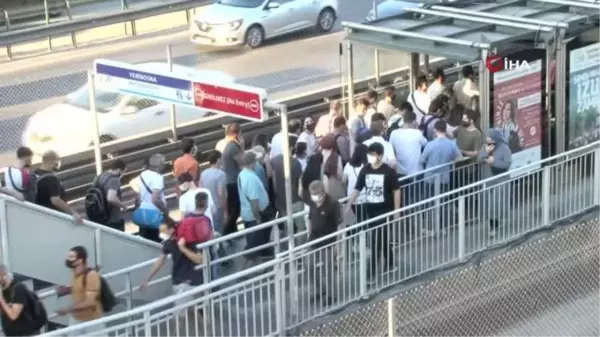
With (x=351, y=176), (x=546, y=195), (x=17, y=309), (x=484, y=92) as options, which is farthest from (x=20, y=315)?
(x=484, y=92)

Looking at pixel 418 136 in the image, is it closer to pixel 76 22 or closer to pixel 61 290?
pixel 61 290

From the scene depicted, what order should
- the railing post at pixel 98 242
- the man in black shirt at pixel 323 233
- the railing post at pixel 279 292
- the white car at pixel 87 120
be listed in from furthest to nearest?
the white car at pixel 87 120 < the railing post at pixel 98 242 < the man in black shirt at pixel 323 233 < the railing post at pixel 279 292

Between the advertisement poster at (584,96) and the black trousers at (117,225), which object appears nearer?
the black trousers at (117,225)

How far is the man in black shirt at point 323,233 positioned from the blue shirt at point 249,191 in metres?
1.12

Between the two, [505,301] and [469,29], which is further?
[469,29]

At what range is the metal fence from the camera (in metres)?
12.4

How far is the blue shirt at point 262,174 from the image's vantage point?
15.1 m

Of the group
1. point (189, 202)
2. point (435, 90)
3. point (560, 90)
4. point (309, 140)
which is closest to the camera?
point (189, 202)

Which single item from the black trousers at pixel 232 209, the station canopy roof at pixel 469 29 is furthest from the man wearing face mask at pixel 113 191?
the station canopy roof at pixel 469 29

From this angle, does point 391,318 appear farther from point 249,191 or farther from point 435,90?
point 435,90

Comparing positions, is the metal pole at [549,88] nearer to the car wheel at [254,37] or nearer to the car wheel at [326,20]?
the car wheel at [254,37]

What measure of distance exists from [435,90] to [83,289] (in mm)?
7709

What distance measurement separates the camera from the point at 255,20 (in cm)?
2922

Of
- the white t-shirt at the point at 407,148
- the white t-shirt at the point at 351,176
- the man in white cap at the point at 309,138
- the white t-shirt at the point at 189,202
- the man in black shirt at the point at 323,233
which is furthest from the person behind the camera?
the man in white cap at the point at 309,138
